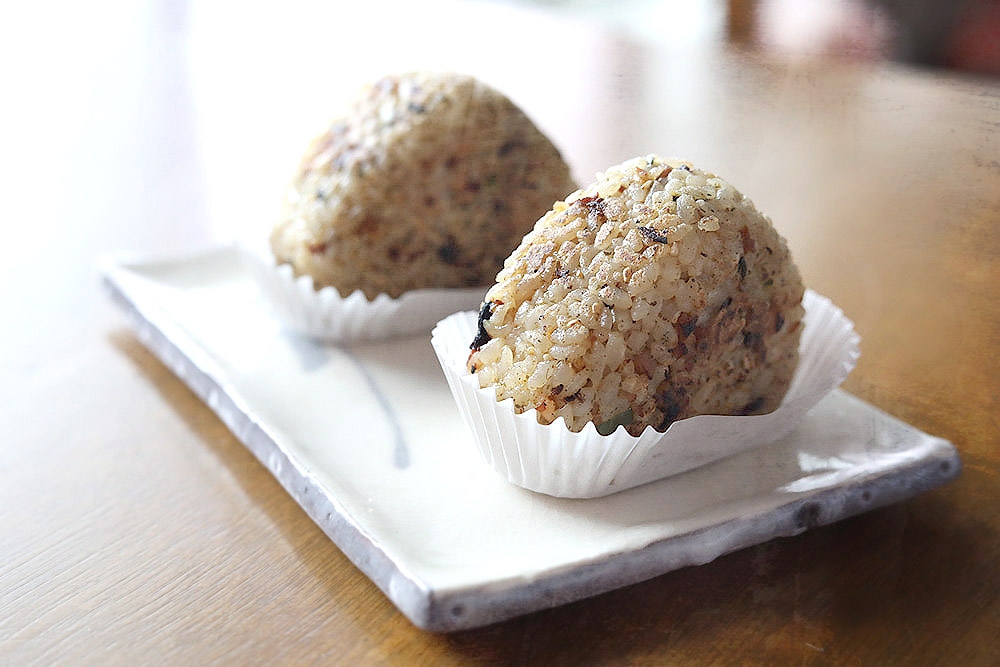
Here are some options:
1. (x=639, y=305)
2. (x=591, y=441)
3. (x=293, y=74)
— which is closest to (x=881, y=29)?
(x=639, y=305)

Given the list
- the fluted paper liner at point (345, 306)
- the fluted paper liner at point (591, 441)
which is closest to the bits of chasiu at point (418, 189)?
the fluted paper liner at point (345, 306)

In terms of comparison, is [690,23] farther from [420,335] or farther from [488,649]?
A: [488,649]

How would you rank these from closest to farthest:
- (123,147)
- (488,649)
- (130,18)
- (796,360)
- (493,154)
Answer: (488,649), (796,360), (493,154), (123,147), (130,18)

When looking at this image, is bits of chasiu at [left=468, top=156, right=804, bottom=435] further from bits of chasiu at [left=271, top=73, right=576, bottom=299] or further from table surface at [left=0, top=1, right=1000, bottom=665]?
bits of chasiu at [left=271, top=73, right=576, bottom=299]

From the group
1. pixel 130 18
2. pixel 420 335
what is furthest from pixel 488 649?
pixel 130 18

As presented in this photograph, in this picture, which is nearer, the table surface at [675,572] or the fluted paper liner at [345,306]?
the table surface at [675,572]

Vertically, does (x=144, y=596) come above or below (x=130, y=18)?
below

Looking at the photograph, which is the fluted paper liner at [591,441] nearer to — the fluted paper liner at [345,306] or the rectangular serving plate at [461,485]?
the rectangular serving plate at [461,485]

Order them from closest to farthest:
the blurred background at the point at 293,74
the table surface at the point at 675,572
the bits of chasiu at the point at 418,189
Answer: the table surface at the point at 675,572, the blurred background at the point at 293,74, the bits of chasiu at the point at 418,189
